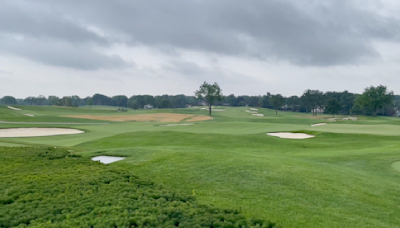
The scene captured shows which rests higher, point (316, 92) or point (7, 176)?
point (316, 92)

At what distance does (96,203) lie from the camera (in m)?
7.48

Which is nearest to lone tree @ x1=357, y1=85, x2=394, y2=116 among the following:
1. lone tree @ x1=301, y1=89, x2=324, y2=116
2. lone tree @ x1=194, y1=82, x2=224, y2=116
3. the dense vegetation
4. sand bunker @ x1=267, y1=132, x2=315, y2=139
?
lone tree @ x1=301, y1=89, x2=324, y2=116

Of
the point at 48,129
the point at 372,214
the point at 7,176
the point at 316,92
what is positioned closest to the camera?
the point at 372,214

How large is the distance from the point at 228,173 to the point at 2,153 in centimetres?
1114

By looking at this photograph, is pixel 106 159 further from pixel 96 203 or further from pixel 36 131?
pixel 36 131

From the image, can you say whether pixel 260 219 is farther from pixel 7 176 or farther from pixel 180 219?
pixel 7 176

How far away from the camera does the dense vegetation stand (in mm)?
6566

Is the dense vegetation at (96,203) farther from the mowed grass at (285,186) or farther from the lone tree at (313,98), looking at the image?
the lone tree at (313,98)

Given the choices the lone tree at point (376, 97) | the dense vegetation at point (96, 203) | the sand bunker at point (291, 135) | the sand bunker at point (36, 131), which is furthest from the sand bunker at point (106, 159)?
the lone tree at point (376, 97)

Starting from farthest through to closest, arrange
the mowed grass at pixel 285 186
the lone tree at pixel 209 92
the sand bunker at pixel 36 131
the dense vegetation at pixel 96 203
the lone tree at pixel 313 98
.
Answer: the lone tree at pixel 313 98, the lone tree at pixel 209 92, the sand bunker at pixel 36 131, the mowed grass at pixel 285 186, the dense vegetation at pixel 96 203

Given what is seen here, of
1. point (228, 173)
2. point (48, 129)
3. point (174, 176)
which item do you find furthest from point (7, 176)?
point (48, 129)

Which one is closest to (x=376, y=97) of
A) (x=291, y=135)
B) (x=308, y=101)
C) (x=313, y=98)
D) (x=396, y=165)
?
(x=313, y=98)

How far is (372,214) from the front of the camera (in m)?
7.52

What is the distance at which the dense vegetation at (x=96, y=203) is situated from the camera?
6.57 metres
